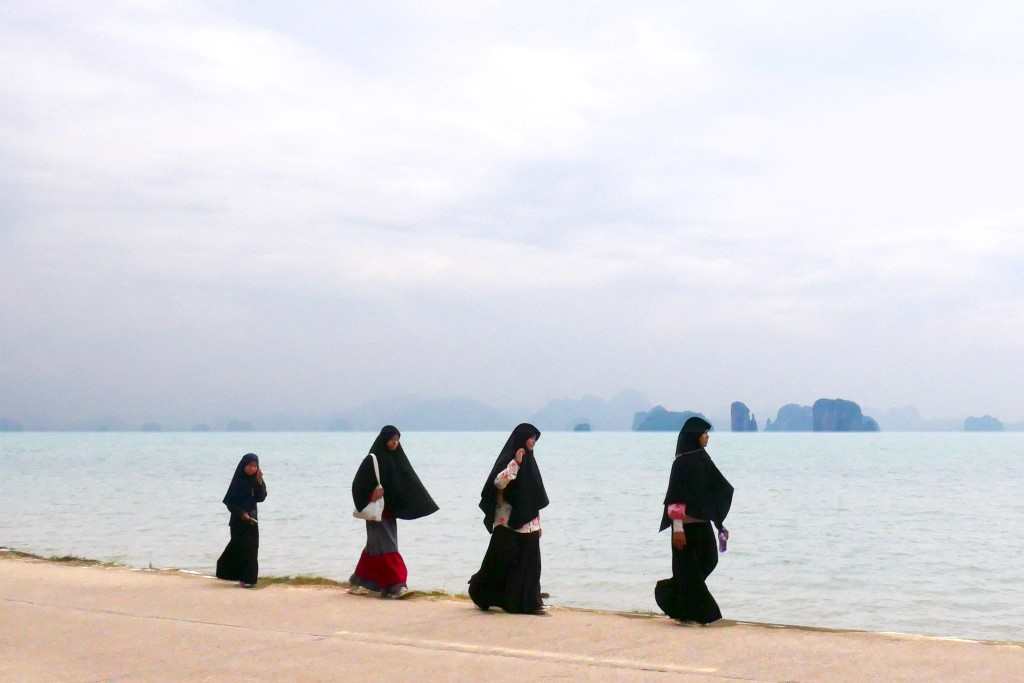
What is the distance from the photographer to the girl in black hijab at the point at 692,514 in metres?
9.80

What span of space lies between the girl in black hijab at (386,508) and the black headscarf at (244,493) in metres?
1.44

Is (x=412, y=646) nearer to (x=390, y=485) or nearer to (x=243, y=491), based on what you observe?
(x=390, y=485)

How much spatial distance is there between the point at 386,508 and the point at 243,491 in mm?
1880

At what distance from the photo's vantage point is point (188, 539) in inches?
1299

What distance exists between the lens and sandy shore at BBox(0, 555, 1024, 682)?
7.63m

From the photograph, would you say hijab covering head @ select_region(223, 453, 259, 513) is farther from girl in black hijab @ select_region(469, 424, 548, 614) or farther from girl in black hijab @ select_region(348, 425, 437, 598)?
girl in black hijab @ select_region(469, 424, 548, 614)

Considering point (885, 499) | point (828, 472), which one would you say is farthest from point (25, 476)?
point (828, 472)

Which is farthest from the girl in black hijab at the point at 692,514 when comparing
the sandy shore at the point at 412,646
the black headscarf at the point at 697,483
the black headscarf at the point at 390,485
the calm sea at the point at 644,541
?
the calm sea at the point at 644,541

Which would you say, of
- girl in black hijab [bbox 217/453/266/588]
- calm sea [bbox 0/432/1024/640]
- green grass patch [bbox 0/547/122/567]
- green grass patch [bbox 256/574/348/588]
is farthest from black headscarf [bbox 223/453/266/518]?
calm sea [bbox 0/432/1024/640]

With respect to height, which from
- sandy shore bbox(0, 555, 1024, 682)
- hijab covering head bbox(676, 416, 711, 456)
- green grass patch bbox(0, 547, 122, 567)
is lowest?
green grass patch bbox(0, 547, 122, 567)

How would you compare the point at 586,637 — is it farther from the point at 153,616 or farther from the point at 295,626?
the point at 153,616

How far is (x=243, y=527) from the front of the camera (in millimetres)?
12648

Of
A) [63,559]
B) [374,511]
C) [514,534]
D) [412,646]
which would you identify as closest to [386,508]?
[374,511]

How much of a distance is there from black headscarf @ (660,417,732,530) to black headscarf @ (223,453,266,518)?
4.88 m
